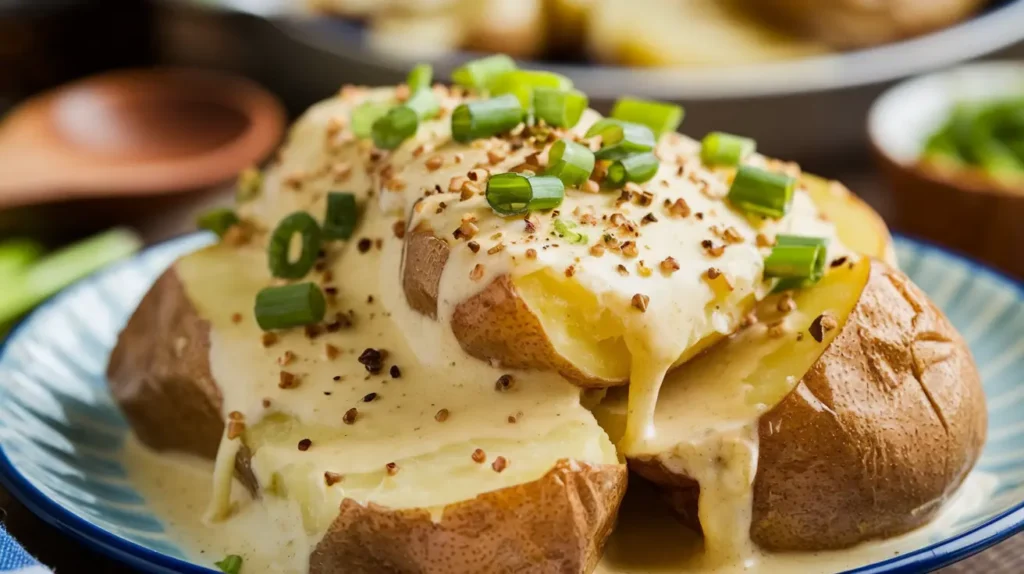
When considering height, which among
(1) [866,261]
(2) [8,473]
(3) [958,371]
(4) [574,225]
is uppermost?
(4) [574,225]

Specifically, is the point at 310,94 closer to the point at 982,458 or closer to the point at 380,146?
the point at 380,146

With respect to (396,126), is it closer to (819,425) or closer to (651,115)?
(651,115)

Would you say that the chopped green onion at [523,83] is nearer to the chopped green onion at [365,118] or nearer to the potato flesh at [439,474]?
the chopped green onion at [365,118]

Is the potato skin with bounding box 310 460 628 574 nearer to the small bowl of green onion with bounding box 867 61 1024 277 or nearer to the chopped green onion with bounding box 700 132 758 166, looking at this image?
the chopped green onion with bounding box 700 132 758 166

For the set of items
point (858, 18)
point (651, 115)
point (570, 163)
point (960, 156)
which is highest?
point (570, 163)

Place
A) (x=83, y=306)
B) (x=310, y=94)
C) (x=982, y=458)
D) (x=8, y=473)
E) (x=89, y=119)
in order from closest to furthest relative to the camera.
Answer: (x=8, y=473) < (x=982, y=458) < (x=83, y=306) < (x=89, y=119) < (x=310, y=94)

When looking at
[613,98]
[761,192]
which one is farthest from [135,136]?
[761,192]

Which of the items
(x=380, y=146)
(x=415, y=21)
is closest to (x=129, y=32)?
(x=415, y=21)
